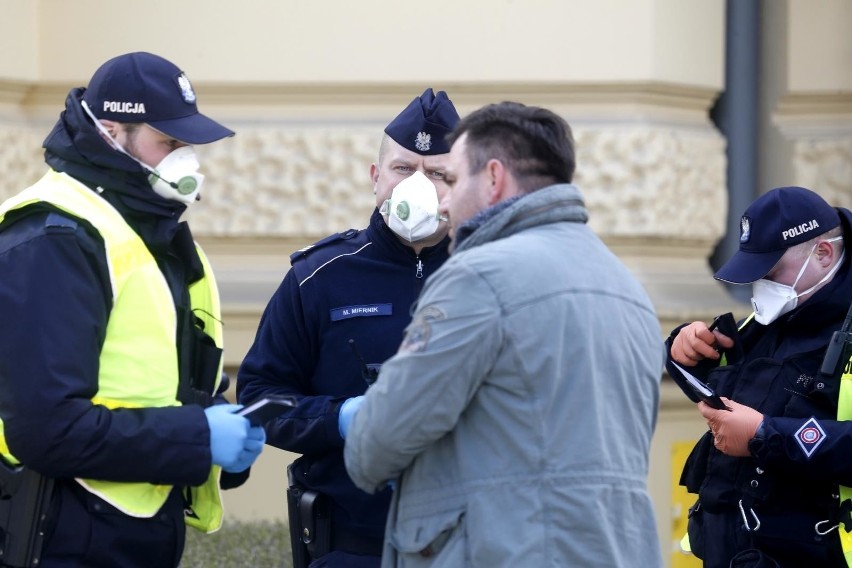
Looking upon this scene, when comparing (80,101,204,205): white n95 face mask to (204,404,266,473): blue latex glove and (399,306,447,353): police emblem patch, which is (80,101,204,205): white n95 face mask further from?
(399,306,447,353): police emblem patch

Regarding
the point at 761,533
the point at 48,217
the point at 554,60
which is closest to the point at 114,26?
the point at 554,60

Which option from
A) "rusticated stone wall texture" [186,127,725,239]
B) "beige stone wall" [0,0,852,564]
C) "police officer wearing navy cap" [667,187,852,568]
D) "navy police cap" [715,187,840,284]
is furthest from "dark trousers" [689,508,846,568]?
"rusticated stone wall texture" [186,127,725,239]

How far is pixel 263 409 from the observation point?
312cm

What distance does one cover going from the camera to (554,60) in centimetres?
583

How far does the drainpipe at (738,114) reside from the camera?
6.24 metres

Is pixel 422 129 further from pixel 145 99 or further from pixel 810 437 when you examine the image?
pixel 810 437

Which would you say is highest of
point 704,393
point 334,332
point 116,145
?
point 116,145

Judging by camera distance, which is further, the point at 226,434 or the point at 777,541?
the point at 777,541

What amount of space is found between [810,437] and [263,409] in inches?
52.6

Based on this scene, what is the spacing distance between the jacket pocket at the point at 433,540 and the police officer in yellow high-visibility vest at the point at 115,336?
45 centimetres

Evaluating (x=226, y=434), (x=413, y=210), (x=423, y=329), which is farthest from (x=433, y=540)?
(x=413, y=210)

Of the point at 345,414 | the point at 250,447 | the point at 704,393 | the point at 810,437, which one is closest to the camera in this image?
the point at 250,447

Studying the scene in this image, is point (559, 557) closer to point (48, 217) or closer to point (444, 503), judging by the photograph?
point (444, 503)

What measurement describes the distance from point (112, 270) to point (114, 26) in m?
3.21
